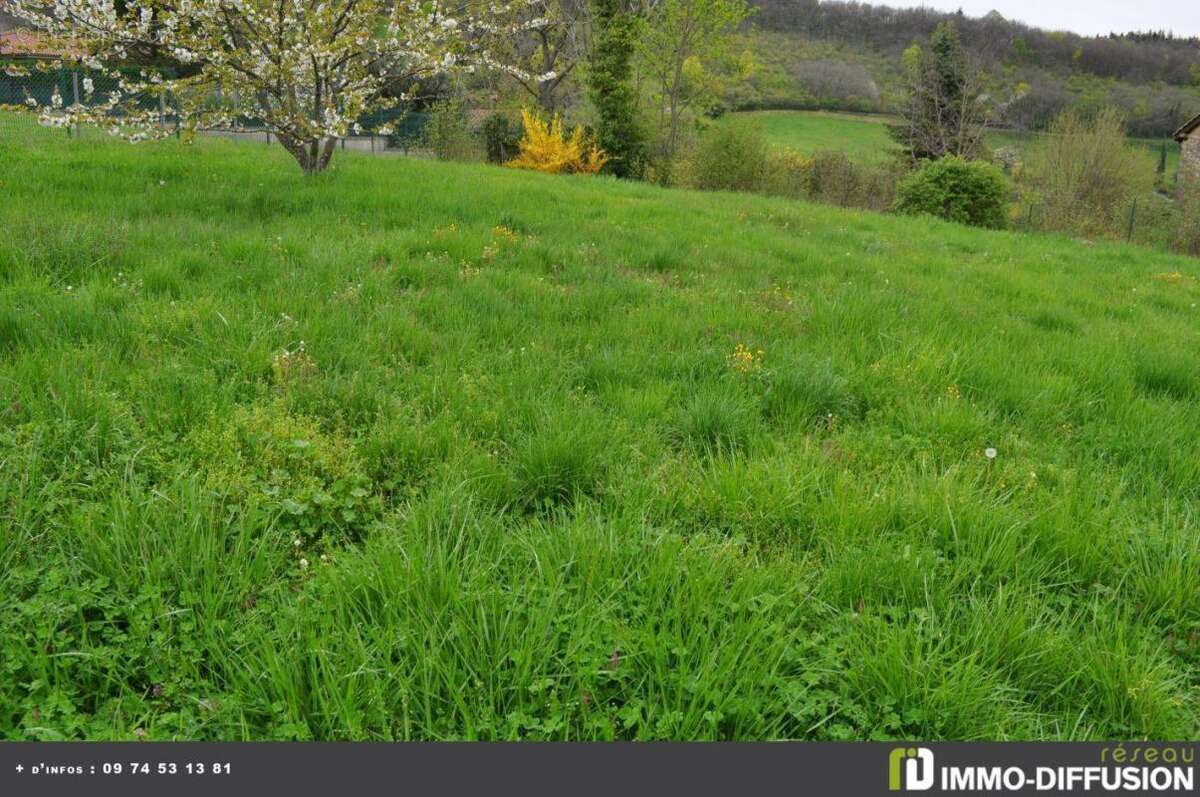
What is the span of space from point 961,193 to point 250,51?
16.6 metres

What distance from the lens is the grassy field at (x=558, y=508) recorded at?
76.4 inches

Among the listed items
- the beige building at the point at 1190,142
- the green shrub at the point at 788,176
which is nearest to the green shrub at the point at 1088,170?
the green shrub at the point at 788,176

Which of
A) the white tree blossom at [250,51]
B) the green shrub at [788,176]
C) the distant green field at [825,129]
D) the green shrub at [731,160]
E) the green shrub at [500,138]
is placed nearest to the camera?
the white tree blossom at [250,51]

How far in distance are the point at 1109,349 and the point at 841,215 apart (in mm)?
8474

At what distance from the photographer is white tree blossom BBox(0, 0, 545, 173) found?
8.36 meters

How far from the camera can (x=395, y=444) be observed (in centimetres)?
316

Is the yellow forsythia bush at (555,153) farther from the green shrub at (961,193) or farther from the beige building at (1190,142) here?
the beige building at (1190,142)

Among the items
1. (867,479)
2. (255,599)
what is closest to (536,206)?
(867,479)

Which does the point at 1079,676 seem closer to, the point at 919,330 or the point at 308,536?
the point at 308,536

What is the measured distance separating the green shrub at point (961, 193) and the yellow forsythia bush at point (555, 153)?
895 cm

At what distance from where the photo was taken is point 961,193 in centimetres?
1809

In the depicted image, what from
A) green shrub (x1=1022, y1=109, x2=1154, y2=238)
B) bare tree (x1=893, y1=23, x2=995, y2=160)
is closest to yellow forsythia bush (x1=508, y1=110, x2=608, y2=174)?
green shrub (x1=1022, y1=109, x2=1154, y2=238)

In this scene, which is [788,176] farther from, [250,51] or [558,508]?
[558,508]

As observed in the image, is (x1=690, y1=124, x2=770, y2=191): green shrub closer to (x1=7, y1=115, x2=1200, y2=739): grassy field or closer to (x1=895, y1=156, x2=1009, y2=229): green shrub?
(x1=895, y1=156, x2=1009, y2=229): green shrub
